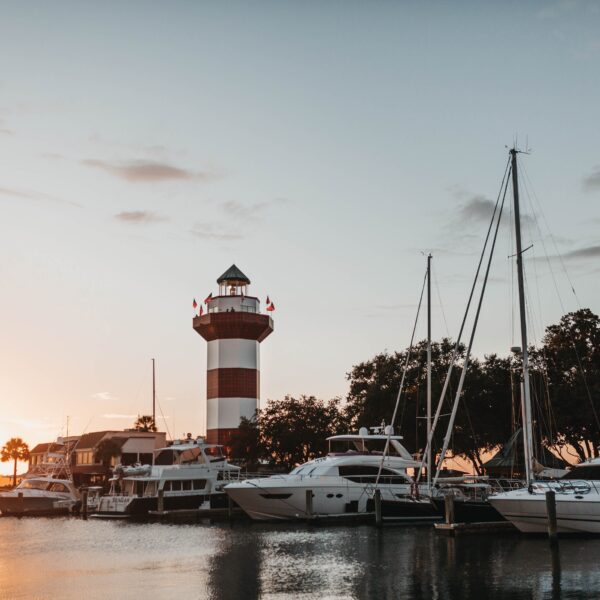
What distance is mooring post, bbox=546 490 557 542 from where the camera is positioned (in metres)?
31.2

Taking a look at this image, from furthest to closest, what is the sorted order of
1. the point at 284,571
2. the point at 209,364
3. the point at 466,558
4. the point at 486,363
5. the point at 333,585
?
the point at 209,364 < the point at 486,363 < the point at 466,558 < the point at 284,571 < the point at 333,585

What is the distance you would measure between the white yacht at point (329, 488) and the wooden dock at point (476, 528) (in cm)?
662

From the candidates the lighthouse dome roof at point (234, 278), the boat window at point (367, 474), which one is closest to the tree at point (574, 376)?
the boat window at point (367, 474)

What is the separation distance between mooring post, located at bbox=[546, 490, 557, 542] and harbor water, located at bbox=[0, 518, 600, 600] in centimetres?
51

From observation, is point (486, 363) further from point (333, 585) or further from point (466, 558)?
A: point (333, 585)

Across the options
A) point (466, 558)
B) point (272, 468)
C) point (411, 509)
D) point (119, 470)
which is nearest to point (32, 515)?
point (119, 470)

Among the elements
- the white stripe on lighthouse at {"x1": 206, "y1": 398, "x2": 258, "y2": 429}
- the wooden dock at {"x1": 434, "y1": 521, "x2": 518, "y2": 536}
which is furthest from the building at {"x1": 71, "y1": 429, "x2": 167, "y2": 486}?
the wooden dock at {"x1": 434, "y1": 521, "x2": 518, "y2": 536}

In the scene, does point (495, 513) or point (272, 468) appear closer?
point (495, 513)

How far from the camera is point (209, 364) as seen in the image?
2872 inches

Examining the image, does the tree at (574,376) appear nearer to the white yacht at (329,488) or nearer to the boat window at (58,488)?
the white yacht at (329,488)

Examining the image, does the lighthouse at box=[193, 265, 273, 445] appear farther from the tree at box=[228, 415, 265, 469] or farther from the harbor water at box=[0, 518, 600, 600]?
the harbor water at box=[0, 518, 600, 600]

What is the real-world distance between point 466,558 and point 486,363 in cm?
3836

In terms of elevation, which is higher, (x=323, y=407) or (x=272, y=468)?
(x=323, y=407)

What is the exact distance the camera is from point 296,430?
220 ft
